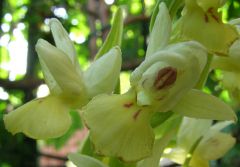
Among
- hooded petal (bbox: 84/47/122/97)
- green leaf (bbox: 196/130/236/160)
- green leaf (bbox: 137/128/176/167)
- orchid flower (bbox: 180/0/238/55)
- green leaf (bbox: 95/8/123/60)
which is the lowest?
green leaf (bbox: 196/130/236/160)

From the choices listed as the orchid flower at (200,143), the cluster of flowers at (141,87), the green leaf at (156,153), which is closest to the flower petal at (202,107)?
the cluster of flowers at (141,87)

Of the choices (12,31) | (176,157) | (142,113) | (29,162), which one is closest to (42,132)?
(142,113)

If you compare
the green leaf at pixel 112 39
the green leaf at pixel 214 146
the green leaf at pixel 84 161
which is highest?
the green leaf at pixel 112 39

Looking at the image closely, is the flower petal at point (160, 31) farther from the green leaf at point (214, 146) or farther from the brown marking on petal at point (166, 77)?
the green leaf at point (214, 146)

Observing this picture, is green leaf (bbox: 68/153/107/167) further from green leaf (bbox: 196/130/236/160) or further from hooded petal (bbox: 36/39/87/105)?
green leaf (bbox: 196/130/236/160)

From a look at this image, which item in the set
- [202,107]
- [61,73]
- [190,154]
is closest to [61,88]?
[61,73]

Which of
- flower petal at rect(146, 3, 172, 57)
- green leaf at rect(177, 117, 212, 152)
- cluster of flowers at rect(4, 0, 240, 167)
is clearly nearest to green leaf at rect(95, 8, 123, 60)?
cluster of flowers at rect(4, 0, 240, 167)

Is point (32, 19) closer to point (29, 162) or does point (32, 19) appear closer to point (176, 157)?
point (29, 162)
